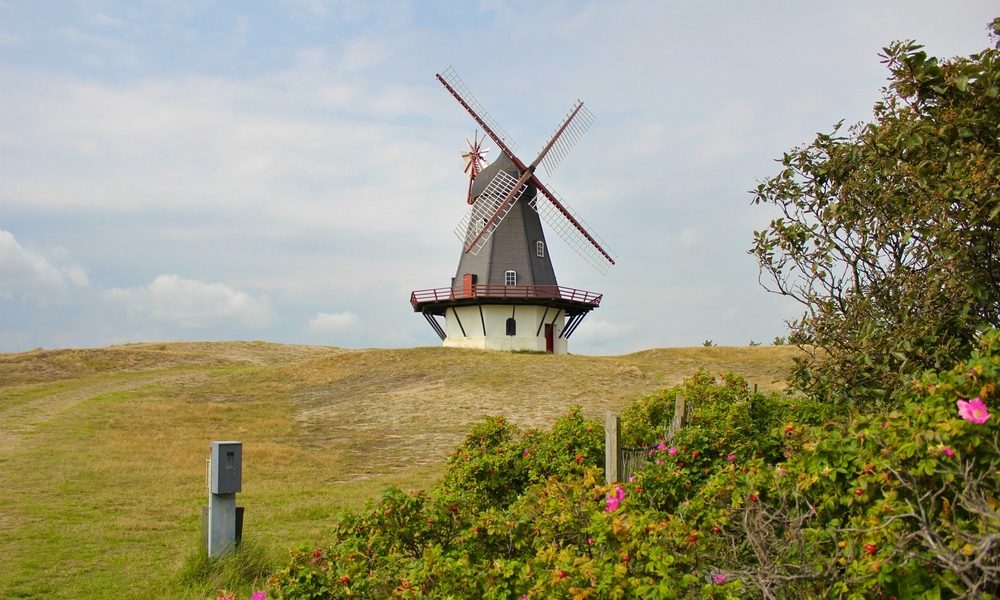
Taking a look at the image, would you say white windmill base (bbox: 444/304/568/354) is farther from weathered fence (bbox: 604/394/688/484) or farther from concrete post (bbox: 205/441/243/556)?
concrete post (bbox: 205/441/243/556)

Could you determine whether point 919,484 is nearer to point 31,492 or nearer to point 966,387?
point 966,387

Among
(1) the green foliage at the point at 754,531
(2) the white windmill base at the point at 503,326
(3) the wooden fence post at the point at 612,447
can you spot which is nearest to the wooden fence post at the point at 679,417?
(3) the wooden fence post at the point at 612,447

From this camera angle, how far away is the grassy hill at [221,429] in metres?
11.1

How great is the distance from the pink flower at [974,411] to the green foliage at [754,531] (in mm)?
99

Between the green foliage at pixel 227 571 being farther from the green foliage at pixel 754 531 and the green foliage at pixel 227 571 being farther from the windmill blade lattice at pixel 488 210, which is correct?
the windmill blade lattice at pixel 488 210

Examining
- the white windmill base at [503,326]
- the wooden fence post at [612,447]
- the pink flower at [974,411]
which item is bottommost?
the wooden fence post at [612,447]

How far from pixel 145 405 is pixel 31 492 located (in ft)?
51.3

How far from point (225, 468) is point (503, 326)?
33515mm

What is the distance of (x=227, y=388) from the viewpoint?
36.9 meters

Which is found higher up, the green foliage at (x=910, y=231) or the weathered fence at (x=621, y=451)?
the green foliage at (x=910, y=231)

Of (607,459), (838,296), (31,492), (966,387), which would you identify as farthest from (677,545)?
(31,492)

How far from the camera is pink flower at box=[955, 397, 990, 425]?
388 centimetres

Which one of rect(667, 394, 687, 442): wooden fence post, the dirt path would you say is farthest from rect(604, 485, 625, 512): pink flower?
the dirt path

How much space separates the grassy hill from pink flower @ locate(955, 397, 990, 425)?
6729 millimetres
